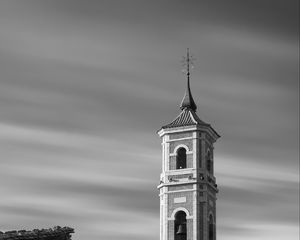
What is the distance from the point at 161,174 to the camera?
82625 mm

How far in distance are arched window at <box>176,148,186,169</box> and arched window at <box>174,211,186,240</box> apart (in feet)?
13.7

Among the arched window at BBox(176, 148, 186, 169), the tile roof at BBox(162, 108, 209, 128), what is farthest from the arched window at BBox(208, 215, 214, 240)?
the tile roof at BBox(162, 108, 209, 128)

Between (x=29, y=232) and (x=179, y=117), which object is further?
(x=179, y=117)

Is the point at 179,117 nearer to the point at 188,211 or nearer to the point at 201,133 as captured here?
the point at 201,133

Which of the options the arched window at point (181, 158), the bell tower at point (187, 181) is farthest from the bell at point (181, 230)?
the arched window at point (181, 158)

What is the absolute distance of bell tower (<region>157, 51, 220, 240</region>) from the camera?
79.9m

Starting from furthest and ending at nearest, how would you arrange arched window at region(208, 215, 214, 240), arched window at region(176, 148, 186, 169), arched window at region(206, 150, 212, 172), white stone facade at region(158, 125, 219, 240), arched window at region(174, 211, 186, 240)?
arched window at region(206, 150, 212, 172), arched window at region(176, 148, 186, 169), arched window at region(208, 215, 214, 240), white stone facade at region(158, 125, 219, 240), arched window at region(174, 211, 186, 240)

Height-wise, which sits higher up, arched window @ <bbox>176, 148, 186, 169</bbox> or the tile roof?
the tile roof

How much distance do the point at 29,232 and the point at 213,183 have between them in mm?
25108

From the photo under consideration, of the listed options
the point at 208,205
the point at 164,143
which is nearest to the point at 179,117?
the point at 164,143

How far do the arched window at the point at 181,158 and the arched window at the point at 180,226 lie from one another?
4.16 meters

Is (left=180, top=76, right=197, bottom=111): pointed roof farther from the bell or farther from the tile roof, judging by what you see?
the bell

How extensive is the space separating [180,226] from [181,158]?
237 inches

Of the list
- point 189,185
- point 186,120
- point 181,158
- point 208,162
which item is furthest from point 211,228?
point 186,120
